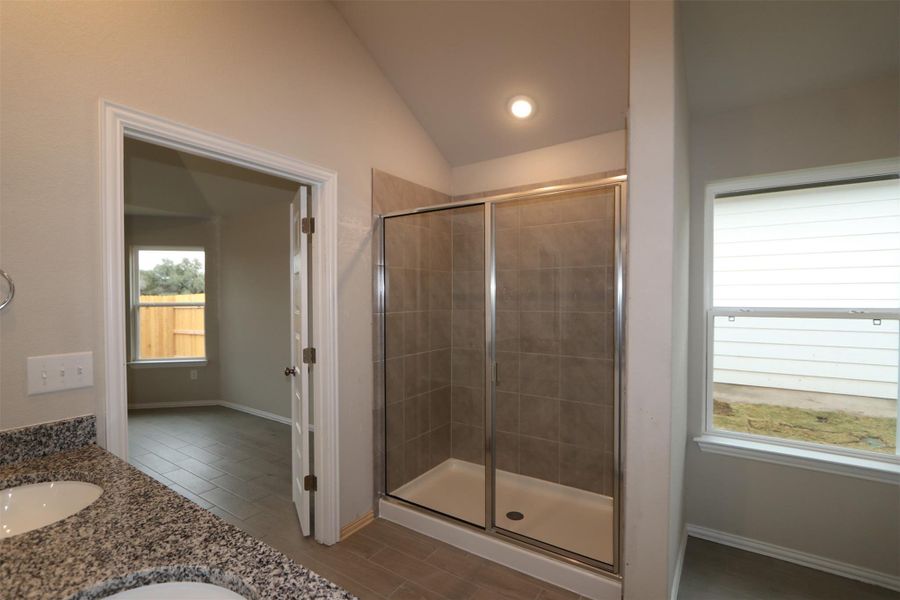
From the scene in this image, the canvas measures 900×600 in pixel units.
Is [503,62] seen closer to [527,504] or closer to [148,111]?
[148,111]

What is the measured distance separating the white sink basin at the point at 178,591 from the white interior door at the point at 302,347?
1638 millimetres

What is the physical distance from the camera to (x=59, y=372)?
136 centimetres

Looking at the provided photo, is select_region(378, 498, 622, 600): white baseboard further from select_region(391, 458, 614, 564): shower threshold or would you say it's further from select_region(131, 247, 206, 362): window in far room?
select_region(131, 247, 206, 362): window in far room

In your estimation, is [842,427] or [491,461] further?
[491,461]

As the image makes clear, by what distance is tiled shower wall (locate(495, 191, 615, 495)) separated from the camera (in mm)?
2766

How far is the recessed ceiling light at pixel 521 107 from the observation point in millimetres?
2643

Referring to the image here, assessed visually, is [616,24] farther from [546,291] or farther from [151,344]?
[151,344]

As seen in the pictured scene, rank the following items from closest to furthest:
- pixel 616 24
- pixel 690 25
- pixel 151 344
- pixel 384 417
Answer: pixel 690 25 < pixel 616 24 < pixel 384 417 < pixel 151 344

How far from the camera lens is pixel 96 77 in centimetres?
145

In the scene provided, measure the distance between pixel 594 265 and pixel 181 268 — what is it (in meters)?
5.22

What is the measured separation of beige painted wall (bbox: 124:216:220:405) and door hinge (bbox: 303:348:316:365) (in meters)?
3.76

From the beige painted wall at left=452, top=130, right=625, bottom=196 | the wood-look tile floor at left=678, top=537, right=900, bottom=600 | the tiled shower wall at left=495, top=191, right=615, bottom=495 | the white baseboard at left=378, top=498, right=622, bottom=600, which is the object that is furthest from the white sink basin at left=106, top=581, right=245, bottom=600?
the beige painted wall at left=452, top=130, right=625, bottom=196

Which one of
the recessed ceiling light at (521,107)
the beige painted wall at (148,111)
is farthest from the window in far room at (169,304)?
the recessed ceiling light at (521,107)

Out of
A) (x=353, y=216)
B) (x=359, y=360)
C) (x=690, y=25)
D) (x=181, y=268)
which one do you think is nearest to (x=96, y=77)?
(x=353, y=216)
